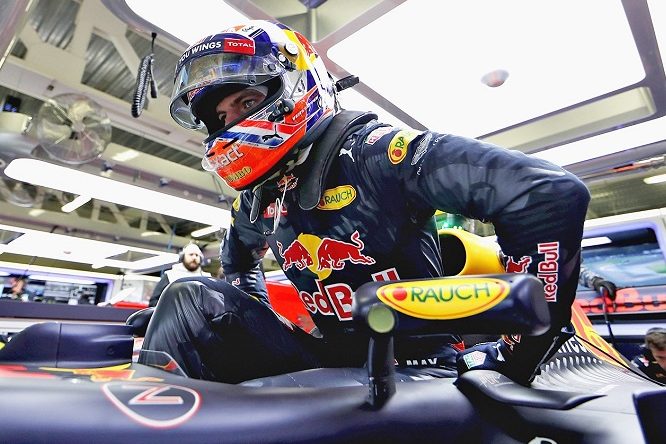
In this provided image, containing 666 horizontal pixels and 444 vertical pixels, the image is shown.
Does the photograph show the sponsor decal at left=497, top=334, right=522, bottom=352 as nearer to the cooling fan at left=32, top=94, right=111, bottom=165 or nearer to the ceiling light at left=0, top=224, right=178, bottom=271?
the cooling fan at left=32, top=94, right=111, bottom=165

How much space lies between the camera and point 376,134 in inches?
35.5

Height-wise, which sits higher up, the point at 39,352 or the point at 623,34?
the point at 623,34

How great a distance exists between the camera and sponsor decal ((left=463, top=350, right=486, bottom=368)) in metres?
0.75

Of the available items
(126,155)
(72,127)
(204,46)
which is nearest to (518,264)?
(204,46)

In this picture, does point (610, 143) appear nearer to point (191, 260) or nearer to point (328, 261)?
point (328, 261)

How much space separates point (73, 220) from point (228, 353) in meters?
7.54

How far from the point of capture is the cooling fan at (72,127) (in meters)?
3.17

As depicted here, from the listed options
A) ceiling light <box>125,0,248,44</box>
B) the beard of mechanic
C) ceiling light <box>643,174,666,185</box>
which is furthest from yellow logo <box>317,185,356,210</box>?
ceiling light <box>643,174,666,185</box>

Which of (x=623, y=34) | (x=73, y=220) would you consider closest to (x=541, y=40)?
(x=623, y=34)

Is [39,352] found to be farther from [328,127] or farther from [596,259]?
[596,259]

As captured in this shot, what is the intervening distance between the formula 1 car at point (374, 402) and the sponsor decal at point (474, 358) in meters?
0.13

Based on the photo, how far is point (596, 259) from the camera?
138 inches

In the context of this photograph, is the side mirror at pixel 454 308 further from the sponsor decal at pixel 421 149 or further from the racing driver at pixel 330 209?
the sponsor decal at pixel 421 149

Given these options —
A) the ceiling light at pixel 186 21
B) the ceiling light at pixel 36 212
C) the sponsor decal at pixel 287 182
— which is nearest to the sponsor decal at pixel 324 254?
the sponsor decal at pixel 287 182
